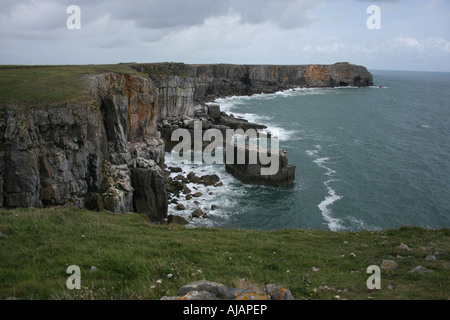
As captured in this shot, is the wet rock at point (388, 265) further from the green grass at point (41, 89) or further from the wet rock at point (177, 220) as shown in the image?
the green grass at point (41, 89)

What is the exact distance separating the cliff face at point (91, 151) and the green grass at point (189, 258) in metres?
5.39

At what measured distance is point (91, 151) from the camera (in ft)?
84.0

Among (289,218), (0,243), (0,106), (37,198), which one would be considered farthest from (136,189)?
(0,243)

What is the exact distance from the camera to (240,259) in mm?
12625

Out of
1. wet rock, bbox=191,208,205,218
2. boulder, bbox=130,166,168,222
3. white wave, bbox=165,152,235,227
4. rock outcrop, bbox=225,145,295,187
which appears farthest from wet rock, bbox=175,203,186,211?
rock outcrop, bbox=225,145,295,187

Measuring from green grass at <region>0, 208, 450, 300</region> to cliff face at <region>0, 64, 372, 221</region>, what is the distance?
17.7 feet

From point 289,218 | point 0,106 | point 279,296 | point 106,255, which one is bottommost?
point 289,218

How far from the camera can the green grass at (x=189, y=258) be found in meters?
9.02

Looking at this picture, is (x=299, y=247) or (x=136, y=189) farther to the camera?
(x=136, y=189)

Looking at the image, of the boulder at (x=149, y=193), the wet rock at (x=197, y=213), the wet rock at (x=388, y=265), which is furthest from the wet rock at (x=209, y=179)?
the wet rock at (x=388, y=265)

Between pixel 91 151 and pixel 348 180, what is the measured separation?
108 ft

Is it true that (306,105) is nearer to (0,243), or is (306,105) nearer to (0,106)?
(0,106)

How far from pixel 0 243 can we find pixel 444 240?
821 inches

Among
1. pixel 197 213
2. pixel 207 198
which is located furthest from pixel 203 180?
pixel 197 213
